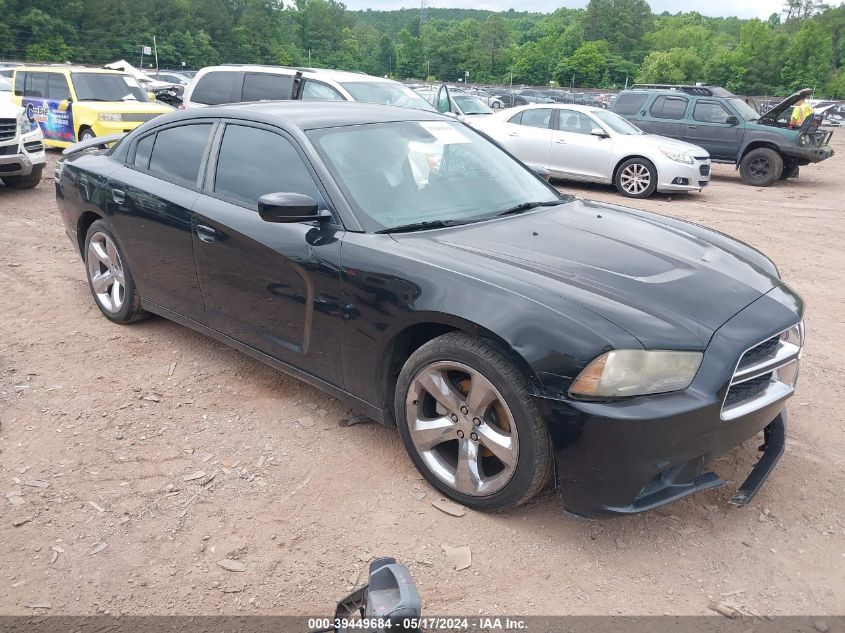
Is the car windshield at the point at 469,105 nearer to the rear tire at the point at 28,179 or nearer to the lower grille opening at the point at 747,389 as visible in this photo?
the rear tire at the point at 28,179

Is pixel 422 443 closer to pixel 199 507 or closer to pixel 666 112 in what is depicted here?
pixel 199 507

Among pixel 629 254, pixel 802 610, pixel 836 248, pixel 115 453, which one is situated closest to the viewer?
pixel 802 610

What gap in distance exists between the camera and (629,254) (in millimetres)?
3205

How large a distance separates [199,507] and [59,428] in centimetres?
114

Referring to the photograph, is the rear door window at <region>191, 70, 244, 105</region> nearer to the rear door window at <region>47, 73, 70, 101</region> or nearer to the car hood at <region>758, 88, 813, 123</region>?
the rear door window at <region>47, 73, 70, 101</region>

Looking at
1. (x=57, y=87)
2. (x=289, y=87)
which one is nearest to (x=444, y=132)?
(x=289, y=87)

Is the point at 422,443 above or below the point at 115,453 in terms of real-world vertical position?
above

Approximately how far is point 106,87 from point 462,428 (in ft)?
40.4

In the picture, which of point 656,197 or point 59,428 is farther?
point 656,197

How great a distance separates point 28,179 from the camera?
10102 millimetres

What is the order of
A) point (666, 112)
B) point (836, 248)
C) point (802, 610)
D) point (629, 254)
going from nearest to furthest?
point (802, 610), point (629, 254), point (836, 248), point (666, 112)

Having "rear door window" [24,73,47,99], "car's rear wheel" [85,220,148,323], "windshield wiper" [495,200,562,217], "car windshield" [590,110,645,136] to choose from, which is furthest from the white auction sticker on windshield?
"rear door window" [24,73,47,99]

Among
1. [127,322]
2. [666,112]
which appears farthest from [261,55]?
[127,322]

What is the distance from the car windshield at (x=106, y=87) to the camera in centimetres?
1238
